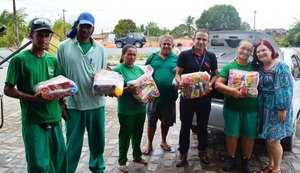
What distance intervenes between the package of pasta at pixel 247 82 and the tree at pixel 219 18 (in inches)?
2366

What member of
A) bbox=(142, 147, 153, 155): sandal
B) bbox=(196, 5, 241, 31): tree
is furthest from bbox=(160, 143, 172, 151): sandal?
bbox=(196, 5, 241, 31): tree

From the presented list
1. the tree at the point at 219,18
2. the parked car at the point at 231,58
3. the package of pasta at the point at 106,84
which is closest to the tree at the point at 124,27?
the tree at the point at 219,18

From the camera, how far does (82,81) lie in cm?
315

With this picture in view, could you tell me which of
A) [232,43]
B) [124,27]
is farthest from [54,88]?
[124,27]

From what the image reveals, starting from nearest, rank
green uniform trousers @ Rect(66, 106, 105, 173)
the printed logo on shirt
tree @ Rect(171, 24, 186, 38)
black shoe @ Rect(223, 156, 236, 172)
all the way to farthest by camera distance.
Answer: the printed logo on shirt, green uniform trousers @ Rect(66, 106, 105, 173), black shoe @ Rect(223, 156, 236, 172), tree @ Rect(171, 24, 186, 38)

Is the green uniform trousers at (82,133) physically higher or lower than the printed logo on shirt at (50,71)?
lower

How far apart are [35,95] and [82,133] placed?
3.12 ft

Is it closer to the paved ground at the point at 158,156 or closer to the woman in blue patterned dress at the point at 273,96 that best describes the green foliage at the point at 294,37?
the paved ground at the point at 158,156

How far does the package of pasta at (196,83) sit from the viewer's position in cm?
342

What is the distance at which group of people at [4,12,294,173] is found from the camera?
8.79 feet

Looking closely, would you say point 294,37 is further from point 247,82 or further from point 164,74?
point 247,82

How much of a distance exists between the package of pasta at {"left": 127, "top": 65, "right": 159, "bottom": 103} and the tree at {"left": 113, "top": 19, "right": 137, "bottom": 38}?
42741 mm

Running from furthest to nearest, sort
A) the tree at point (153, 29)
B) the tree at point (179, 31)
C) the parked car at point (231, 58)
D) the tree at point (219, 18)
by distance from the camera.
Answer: the tree at point (219, 18) < the tree at point (153, 29) < the tree at point (179, 31) < the parked car at point (231, 58)

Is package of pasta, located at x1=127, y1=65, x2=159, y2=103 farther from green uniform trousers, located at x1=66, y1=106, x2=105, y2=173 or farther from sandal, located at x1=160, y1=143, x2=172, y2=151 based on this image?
sandal, located at x1=160, y1=143, x2=172, y2=151
